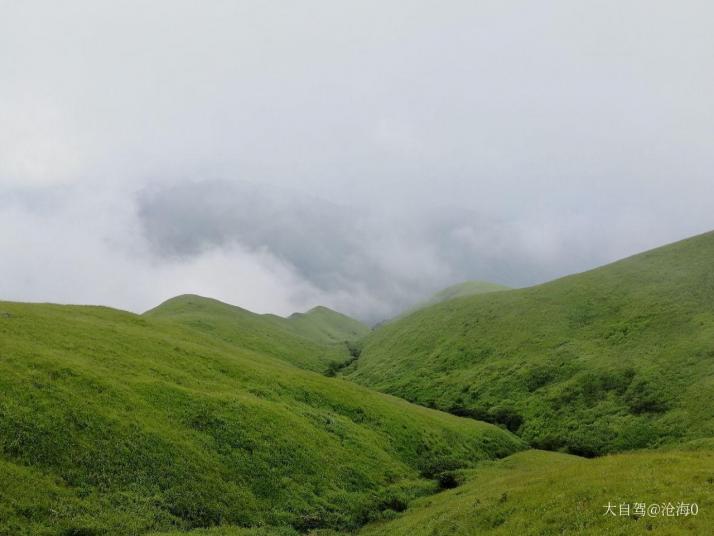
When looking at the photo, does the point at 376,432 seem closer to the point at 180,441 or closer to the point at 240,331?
the point at 180,441

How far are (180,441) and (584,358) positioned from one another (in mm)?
57703

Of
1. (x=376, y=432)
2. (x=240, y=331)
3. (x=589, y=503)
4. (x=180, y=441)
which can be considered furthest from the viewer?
(x=240, y=331)

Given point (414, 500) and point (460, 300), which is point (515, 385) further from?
point (460, 300)

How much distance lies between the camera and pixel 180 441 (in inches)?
1232

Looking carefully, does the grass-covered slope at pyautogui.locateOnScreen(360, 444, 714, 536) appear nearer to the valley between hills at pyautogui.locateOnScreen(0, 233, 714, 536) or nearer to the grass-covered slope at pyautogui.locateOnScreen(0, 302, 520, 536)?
the valley between hills at pyautogui.locateOnScreen(0, 233, 714, 536)

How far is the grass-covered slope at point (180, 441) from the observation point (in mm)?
24469

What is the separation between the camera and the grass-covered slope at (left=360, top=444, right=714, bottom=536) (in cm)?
1737

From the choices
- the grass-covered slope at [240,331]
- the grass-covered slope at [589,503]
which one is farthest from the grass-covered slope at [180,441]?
the grass-covered slope at [240,331]

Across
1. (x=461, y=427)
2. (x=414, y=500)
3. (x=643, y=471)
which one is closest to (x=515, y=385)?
(x=461, y=427)

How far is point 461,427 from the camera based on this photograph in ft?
172

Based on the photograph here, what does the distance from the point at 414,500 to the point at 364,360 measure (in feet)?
241

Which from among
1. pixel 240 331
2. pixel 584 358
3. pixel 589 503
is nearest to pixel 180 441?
pixel 589 503

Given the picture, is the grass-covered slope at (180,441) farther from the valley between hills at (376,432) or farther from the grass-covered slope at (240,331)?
the grass-covered slope at (240,331)

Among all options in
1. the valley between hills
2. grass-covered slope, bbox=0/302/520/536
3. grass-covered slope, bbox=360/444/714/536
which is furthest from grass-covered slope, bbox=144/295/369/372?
grass-covered slope, bbox=360/444/714/536
